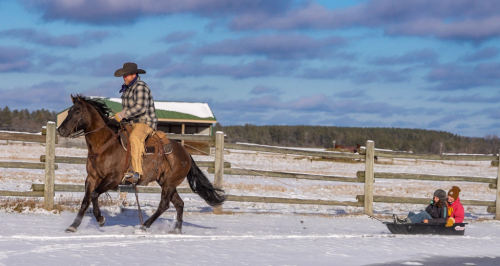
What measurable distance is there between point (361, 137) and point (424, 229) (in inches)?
5941

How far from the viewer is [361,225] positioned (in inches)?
433

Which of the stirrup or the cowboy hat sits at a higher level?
the cowboy hat

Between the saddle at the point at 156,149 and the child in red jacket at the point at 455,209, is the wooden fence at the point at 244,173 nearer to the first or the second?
the saddle at the point at 156,149

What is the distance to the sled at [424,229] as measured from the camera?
9.25m

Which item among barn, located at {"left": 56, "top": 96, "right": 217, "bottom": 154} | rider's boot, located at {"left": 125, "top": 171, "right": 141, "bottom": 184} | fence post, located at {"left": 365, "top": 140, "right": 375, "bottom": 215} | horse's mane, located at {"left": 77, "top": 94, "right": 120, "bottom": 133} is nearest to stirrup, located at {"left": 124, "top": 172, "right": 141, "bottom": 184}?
rider's boot, located at {"left": 125, "top": 171, "right": 141, "bottom": 184}

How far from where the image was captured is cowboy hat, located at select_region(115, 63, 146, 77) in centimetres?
853

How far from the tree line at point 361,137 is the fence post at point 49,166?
4548 inches

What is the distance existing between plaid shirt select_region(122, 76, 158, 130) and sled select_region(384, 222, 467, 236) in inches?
182

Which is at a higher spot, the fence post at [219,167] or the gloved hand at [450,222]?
the fence post at [219,167]

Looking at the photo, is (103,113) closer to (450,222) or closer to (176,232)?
(176,232)

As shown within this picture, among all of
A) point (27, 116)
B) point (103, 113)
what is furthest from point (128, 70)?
point (27, 116)

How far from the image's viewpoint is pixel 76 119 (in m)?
8.01

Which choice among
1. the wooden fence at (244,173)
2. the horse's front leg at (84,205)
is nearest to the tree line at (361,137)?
the wooden fence at (244,173)

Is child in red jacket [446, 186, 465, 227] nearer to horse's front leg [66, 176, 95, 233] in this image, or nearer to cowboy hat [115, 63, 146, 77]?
cowboy hat [115, 63, 146, 77]
